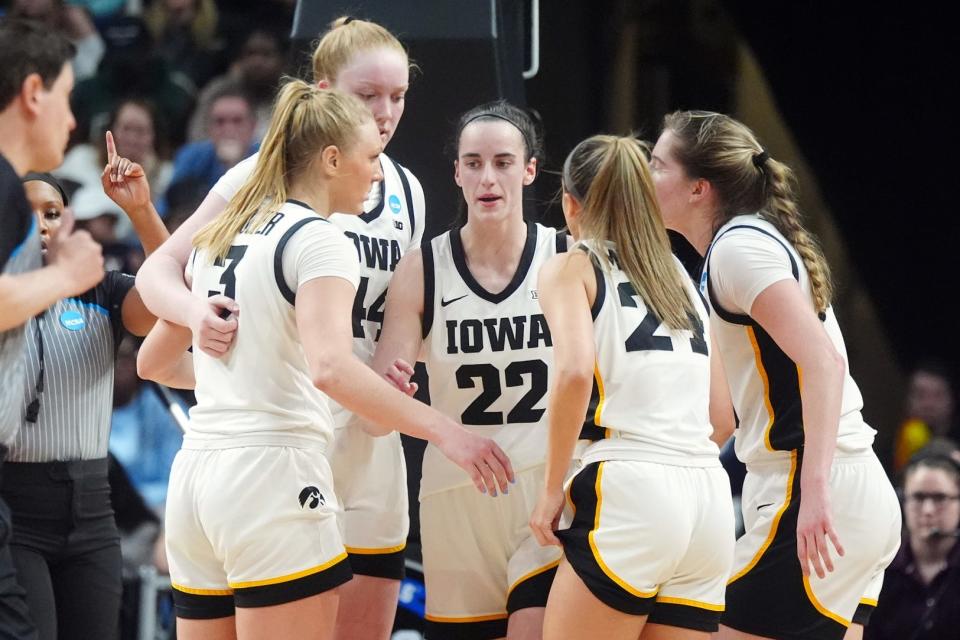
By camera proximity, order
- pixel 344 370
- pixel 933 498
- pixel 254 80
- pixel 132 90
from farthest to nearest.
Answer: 1. pixel 132 90
2. pixel 254 80
3. pixel 933 498
4. pixel 344 370

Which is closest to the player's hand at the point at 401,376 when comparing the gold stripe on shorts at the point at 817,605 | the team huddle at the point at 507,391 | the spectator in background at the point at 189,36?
the team huddle at the point at 507,391

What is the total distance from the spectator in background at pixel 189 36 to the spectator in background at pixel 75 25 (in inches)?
15.4

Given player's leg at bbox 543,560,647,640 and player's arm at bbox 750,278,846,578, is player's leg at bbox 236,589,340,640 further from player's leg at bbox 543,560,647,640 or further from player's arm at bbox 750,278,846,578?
player's arm at bbox 750,278,846,578

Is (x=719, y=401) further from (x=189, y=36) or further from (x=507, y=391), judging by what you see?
Answer: (x=189, y=36)

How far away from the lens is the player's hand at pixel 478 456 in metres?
3.26

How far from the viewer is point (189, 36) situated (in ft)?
30.7

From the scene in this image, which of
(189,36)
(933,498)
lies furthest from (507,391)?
(189,36)

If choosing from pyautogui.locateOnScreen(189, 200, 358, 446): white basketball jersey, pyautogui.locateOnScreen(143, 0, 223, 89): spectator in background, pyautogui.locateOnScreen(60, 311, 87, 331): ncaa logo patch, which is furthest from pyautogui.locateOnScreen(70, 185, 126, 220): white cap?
pyautogui.locateOnScreen(189, 200, 358, 446): white basketball jersey

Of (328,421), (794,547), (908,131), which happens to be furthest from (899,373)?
(328,421)

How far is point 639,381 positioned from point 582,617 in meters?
0.57

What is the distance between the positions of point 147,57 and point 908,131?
501 centimetres

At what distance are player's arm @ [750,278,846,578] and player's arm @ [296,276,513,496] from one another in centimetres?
84

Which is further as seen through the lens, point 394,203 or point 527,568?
point 394,203

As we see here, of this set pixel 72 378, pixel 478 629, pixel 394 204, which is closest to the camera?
pixel 72 378
